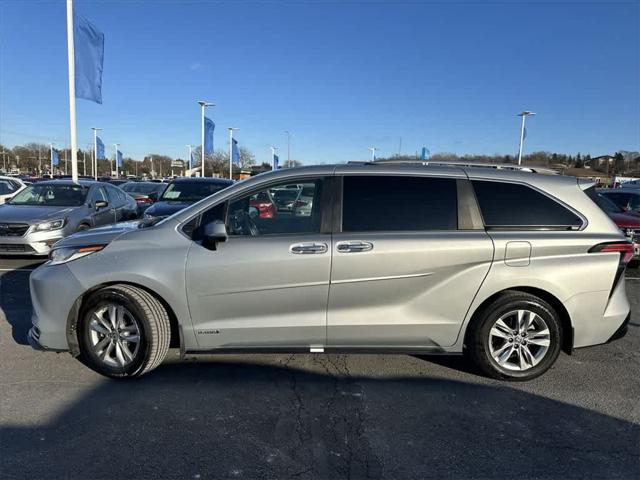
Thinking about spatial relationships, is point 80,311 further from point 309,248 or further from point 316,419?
point 316,419

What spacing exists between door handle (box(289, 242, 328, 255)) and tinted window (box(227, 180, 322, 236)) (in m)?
0.15

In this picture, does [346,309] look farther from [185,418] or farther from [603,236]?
[603,236]

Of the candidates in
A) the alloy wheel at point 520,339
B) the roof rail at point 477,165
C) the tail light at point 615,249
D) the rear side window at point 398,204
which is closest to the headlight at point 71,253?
the rear side window at point 398,204

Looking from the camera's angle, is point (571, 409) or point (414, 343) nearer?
point (571, 409)

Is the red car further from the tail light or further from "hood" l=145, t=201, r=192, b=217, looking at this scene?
"hood" l=145, t=201, r=192, b=217

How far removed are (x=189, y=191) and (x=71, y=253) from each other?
6.62 meters

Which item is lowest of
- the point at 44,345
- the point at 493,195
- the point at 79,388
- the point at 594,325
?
the point at 79,388

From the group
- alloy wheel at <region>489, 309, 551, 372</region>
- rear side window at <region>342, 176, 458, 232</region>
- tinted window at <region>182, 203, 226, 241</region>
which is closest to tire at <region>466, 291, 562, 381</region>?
alloy wheel at <region>489, 309, 551, 372</region>

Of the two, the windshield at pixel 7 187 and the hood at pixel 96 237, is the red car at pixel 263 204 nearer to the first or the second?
the hood at pixel 96 237

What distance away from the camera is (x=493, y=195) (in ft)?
12.5

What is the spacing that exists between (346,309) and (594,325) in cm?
212

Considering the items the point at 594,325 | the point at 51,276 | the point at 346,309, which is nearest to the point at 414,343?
the point at 346,309

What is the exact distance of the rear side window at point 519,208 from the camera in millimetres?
3760

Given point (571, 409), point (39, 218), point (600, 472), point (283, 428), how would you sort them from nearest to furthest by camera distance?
point (600, 472)
point (283, 428)
point (571, 409)
point (39, 218)
